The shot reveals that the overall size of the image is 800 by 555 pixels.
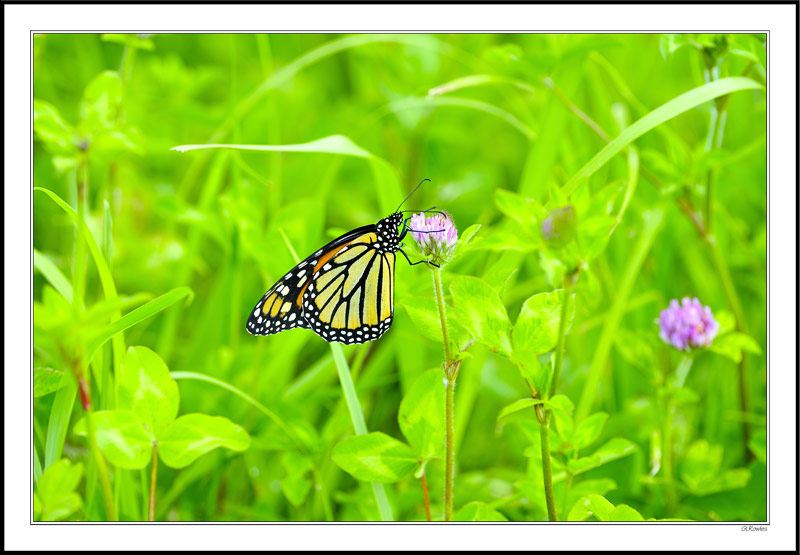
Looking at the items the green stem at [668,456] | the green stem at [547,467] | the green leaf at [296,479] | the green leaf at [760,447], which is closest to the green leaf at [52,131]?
the green leaf at [296,479]

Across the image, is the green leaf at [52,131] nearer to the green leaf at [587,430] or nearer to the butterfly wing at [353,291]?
the butterfly wing at [353,291]

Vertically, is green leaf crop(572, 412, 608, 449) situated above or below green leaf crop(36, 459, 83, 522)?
above

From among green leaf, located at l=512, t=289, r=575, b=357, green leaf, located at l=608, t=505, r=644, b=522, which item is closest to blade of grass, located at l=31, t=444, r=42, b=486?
green leaf, located at l=512, t=289, r=575, b=357

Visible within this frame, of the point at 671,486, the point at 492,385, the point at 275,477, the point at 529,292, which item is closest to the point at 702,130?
the point at 529,292

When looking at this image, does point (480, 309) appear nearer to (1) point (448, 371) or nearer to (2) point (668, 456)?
(1) point (448, 371)

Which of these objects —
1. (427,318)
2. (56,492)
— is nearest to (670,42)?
(427,318)

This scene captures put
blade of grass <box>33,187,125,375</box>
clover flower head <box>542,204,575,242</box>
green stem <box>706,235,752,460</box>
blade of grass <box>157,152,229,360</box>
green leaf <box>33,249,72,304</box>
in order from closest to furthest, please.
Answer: clover flower head <box>542,204,575,242</box>, blade of grass <box>33,187,125,375</box>, green leaf <box>33,249,72,304</box>, green stem <box>706,235,752,460</box>, blade of grass <box>157,152,229,360</box>

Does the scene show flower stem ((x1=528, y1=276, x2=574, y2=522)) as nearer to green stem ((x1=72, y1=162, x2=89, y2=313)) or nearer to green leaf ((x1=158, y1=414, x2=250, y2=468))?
green leaf ((x1=158, y1=414, x2=250, y2=468))

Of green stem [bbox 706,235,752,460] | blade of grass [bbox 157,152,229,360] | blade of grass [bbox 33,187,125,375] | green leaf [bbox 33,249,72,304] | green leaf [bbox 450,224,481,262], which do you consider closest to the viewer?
green leaf [bbox 450,224,481,262]

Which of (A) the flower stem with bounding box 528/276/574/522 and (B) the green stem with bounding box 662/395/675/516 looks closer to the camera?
(A) the flower stem with bounding box 528/276/574/522

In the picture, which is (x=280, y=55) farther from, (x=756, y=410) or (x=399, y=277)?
(x=756, y=410)
